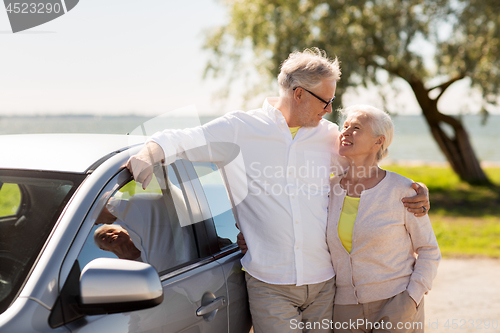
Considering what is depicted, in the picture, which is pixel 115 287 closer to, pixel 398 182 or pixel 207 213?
pixel 207 213

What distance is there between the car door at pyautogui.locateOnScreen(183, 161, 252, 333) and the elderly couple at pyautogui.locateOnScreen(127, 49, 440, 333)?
0.07 metres

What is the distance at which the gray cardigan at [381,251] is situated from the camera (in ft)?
8.34

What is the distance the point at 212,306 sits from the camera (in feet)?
7.00

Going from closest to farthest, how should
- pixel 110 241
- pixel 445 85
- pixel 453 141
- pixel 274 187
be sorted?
pixel 110 241, pixel 274 187, pixel 445 85, pixel 453 141

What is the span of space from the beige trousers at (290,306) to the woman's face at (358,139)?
0.73 meters

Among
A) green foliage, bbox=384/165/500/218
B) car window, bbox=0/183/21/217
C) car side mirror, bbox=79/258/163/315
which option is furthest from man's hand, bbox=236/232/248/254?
green foliage, bbox=384/165/500/218

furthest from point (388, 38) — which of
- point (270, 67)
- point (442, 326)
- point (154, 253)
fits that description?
point (154, 253)

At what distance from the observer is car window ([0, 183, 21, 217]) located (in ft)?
6.98

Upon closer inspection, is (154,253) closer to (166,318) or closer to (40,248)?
(166,318)

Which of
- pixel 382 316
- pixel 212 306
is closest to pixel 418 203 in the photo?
pixel 382 316

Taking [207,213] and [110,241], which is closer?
[110,241]

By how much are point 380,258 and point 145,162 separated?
138cm

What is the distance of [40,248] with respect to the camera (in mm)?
1640

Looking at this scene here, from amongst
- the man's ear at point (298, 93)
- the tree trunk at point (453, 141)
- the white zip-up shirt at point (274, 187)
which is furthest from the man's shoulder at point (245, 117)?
the tree trunk at point (453, 141)
